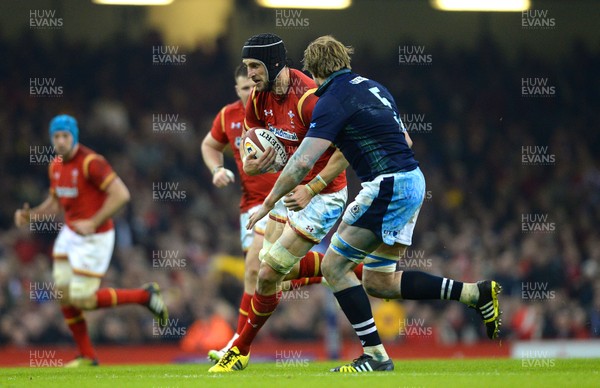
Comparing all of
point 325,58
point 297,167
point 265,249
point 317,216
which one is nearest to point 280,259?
point 317,216

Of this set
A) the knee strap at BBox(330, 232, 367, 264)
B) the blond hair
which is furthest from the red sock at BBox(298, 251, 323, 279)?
the blond hair

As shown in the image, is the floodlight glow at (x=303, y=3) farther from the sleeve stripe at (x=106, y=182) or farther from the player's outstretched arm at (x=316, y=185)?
the player's outstretched arm at (x=316, y=185)

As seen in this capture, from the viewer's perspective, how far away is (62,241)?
10.9 meters

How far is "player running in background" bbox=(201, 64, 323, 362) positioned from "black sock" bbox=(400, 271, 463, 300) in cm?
168

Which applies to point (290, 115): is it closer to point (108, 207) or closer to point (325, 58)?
point (325, 58)

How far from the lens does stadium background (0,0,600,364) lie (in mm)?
15875

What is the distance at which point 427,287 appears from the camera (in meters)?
7.75

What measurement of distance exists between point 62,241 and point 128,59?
8621 millimetres

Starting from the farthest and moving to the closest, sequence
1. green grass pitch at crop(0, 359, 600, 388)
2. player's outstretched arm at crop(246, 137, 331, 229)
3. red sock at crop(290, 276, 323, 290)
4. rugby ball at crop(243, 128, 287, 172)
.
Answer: red sock at crop(290, 276, 323, 290) < rugby ball at crop(243, 128, 287, 172) < player's outstretched arm at crop(246, 137, 331, 229) < green grass pitch at crop(0, 359, 600, 388)

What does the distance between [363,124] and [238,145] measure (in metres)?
2.55

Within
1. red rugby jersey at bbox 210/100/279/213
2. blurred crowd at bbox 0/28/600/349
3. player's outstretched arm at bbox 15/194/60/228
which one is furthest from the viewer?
blurred crowd at bbox 0/28/600/349

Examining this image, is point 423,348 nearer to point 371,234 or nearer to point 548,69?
point 548,69

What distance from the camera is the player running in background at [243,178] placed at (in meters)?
8.98

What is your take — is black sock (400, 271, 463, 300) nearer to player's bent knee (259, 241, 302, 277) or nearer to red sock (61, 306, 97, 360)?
player's bent knee (259, 241, 302, 277)
